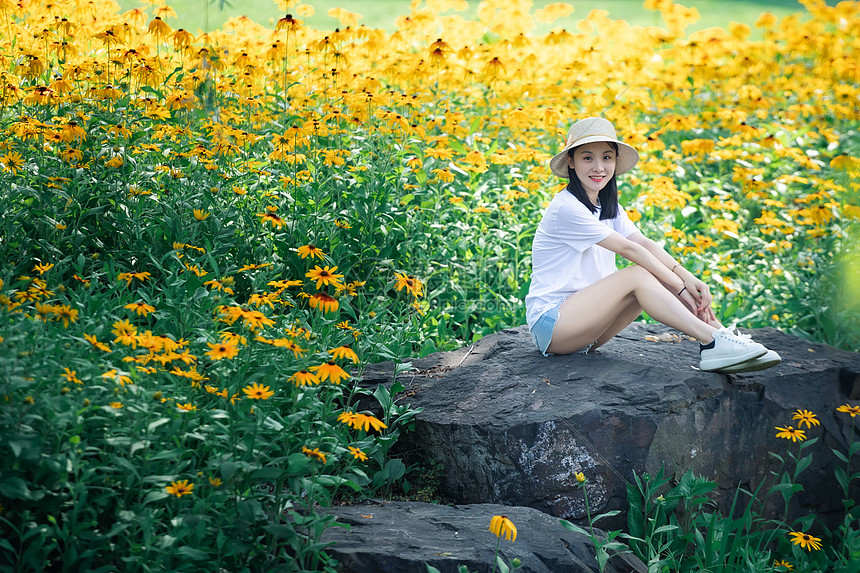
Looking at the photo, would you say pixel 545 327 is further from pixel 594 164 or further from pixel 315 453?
pixel 315 453

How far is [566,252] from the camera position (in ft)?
11.6

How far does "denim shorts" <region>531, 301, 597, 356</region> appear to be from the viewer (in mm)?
3424

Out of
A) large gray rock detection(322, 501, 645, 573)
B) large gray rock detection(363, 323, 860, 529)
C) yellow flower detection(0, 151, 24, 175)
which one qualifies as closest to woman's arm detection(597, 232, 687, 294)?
large gray rock detection(363, 323, 860, 529)

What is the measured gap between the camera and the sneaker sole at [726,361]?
3.13 meters

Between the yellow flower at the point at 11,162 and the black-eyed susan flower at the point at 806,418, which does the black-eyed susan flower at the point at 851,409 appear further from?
the yellow flower at the point at 11,162

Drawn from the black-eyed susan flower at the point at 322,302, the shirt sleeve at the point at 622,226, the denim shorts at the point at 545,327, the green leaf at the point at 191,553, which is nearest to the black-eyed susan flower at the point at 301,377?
the black-eyed susan flower at the point at 322,302

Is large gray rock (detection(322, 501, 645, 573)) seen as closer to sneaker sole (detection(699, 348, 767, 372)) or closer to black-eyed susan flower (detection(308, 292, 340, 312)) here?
black-eyed susan flower (detection(308, 292, 340, 312))

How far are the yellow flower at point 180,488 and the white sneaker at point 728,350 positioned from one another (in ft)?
6.97

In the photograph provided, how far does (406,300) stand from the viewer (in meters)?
4.34

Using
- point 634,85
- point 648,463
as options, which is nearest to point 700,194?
point 634,85

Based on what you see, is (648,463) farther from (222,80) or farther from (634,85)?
(634,85)

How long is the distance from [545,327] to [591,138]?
0.84 metres

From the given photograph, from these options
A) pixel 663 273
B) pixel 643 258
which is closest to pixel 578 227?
pixel 643 258

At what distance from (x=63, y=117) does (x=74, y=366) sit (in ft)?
7.40
